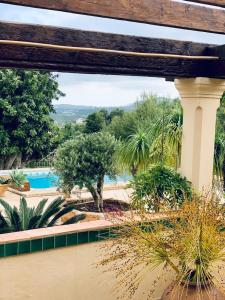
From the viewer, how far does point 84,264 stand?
3.69 m

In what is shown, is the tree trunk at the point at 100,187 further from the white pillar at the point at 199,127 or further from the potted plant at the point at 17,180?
the white pillar at the point at 199,127

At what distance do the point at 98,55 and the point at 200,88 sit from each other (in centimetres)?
139

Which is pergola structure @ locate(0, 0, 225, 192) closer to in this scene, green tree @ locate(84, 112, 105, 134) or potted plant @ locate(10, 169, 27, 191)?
potted plant @ locate(10, 169, 27, 191)

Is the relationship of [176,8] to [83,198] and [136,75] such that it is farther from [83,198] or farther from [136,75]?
[83,198]

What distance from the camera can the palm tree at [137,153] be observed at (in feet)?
23.3

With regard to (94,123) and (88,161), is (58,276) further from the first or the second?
(94,123)

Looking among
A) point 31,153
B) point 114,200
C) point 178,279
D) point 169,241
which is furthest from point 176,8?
point 31,153

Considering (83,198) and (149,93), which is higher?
(149,93)

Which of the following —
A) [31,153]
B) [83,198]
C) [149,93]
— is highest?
[149,93]

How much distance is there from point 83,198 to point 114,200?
0.99 meters

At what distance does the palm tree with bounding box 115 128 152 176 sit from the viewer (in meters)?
7.11

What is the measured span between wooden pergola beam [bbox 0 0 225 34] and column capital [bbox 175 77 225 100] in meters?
0.89

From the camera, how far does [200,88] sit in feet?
16.0

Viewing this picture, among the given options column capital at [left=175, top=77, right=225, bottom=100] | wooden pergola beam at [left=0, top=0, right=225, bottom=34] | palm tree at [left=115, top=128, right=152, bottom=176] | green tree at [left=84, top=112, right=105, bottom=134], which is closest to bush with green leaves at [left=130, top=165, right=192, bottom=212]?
column capital at [left=175, top=77, right=225, bottom=100]
